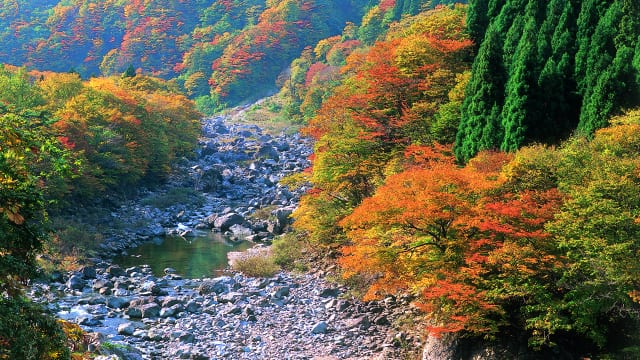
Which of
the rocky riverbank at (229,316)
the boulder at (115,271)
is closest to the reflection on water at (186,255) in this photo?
the boulder at (115,271)

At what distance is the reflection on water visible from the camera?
24.5 metres

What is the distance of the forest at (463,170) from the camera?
423 inches

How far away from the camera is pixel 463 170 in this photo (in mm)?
14633

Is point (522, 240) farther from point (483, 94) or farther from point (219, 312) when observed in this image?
point (219, 312)

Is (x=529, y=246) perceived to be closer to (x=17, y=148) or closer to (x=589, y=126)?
(x=589, y=126)

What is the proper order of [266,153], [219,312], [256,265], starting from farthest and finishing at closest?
[266,153] < [256,265] < [219,312]

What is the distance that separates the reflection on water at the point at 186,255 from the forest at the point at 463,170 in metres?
4.03

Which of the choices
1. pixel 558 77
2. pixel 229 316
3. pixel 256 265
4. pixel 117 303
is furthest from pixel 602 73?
pixel 117 303

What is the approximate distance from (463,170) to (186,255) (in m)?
16.4

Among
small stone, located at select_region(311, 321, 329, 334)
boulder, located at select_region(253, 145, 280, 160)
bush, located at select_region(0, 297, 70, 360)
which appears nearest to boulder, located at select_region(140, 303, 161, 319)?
small stone, located at select_region(311, 321, 329, 334)

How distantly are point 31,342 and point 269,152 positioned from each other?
4385 centimetres

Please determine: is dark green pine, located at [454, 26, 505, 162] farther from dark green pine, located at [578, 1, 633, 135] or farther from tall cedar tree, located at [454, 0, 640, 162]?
dark green pine, located at [578, 1, 633, 135]

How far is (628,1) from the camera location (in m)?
16.9

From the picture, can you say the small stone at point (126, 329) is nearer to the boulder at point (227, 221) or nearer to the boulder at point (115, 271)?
the boulder at point (115, 271)
